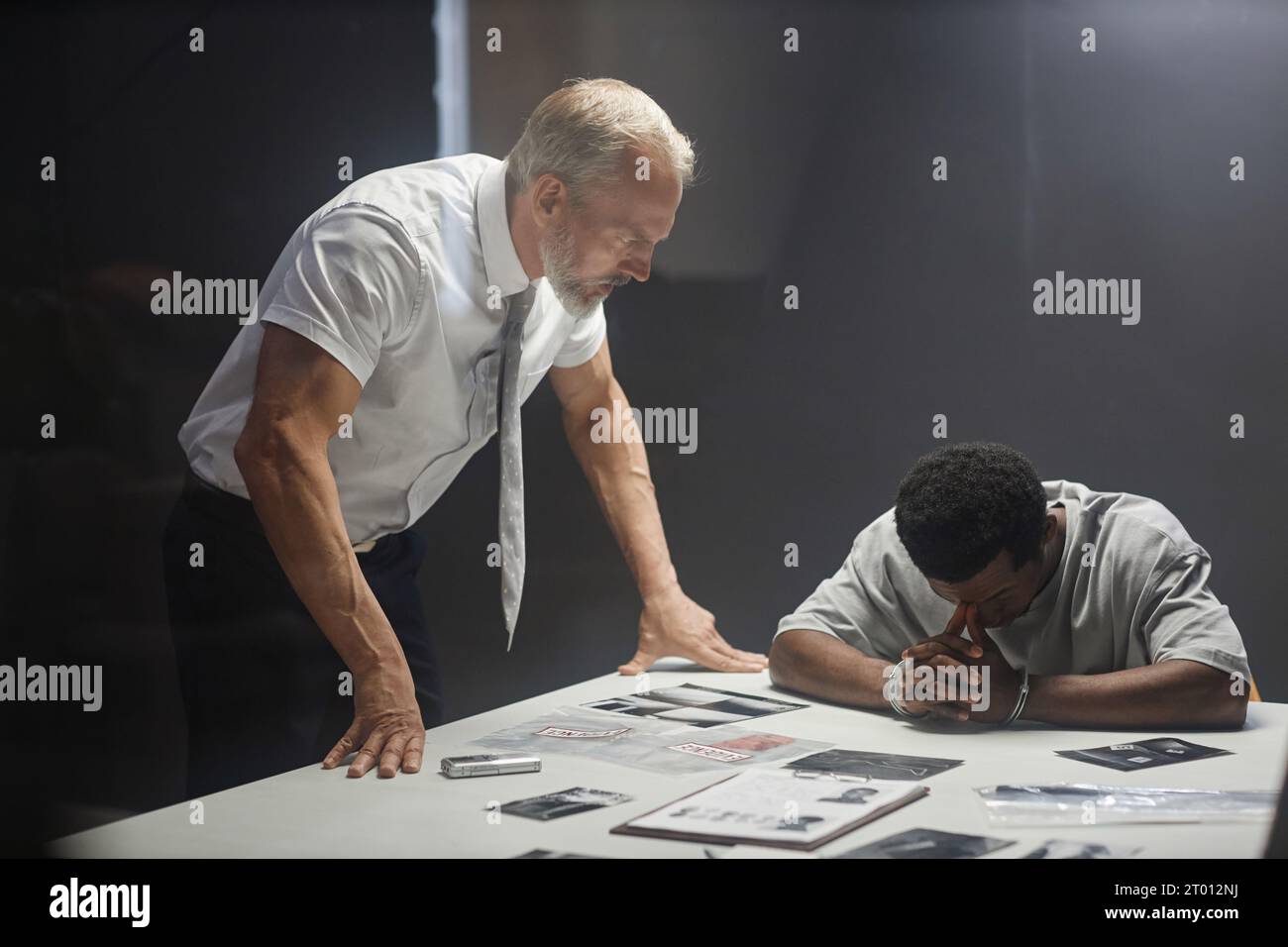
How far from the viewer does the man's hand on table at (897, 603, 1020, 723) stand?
1868mm

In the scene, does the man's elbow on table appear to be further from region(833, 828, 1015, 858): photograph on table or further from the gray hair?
the gray hair

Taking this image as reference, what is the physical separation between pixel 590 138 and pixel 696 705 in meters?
1.08

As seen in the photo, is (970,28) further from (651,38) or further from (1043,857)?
(1043,857)

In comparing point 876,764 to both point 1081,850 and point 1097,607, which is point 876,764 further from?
point 1097,607

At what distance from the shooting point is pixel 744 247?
2.39 meters

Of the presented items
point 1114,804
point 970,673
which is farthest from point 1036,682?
point 1114,804

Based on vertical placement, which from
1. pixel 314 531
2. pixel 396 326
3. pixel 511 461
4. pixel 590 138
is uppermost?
pixel 590 138

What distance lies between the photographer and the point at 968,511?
1.89m

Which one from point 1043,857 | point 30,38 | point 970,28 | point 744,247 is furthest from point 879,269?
point 30,38

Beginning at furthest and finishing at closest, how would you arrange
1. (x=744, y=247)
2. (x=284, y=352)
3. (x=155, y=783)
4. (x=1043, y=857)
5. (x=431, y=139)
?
(x=744, y=247)
(x=431, y=139)
(x=155, y=783)
(x=284, y=352)
(x=1043, y=857)

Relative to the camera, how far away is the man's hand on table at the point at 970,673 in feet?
6.13

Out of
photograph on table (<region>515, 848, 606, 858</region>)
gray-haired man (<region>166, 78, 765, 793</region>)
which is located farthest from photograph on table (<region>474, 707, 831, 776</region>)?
photograph on table (<region>515, 848, 606, 858</region>)

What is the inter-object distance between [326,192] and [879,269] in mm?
1122

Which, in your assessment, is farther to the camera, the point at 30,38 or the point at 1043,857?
the point at 30,38
